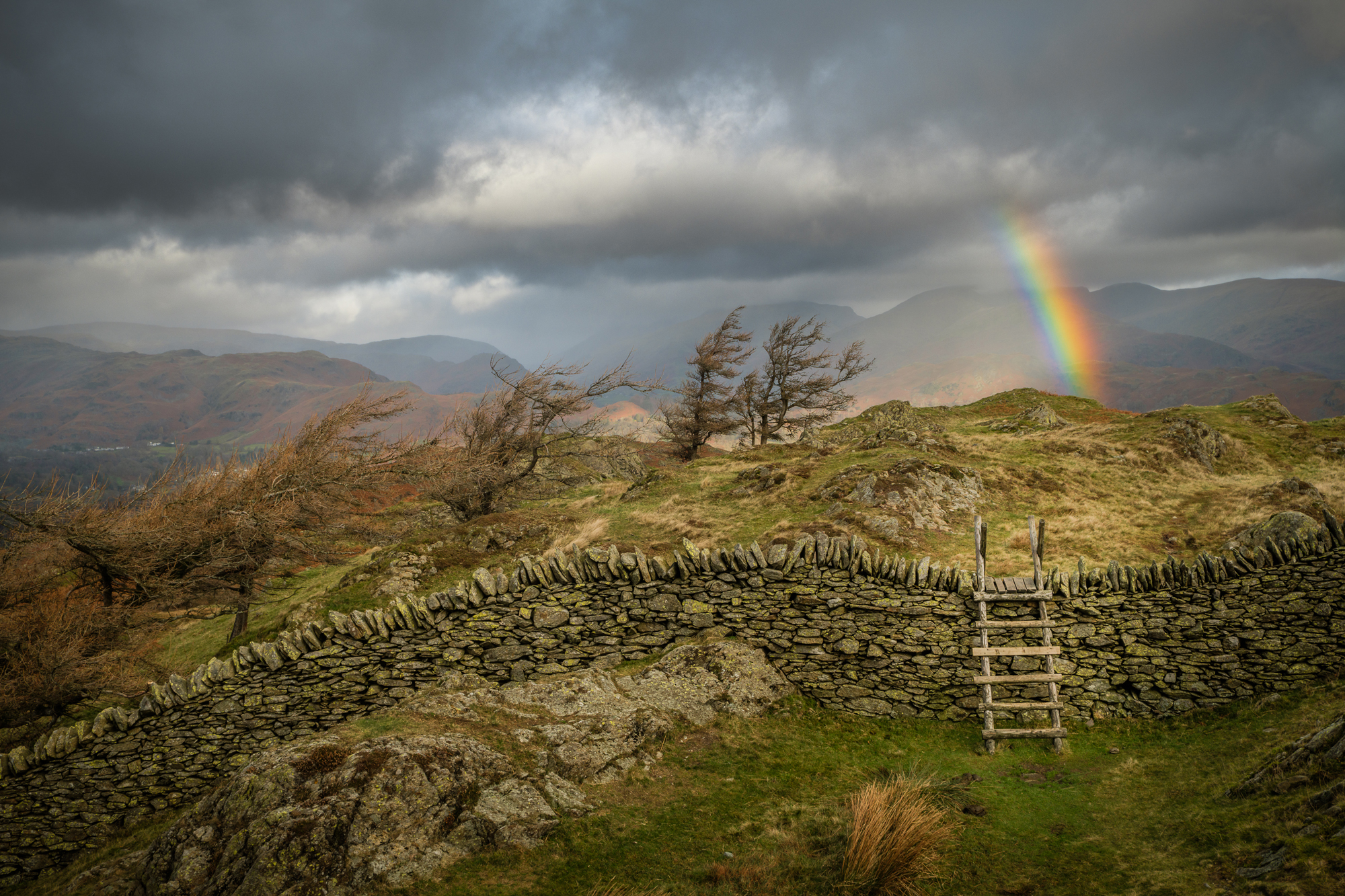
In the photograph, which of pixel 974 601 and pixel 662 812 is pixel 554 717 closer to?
pixel 662 812

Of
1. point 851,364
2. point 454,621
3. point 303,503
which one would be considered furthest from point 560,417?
point 851,364

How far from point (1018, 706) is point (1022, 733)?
0.38 m

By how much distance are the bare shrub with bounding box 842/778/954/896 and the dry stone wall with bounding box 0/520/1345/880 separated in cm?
400

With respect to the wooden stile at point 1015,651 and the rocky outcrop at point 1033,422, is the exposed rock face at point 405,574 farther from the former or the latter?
the rocky outcrop at point 1033,422

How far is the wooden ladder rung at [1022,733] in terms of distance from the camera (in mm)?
8570

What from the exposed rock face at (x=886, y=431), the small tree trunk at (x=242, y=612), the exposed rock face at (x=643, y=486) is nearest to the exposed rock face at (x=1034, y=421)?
the exposed rock face at (x=886, y=431)

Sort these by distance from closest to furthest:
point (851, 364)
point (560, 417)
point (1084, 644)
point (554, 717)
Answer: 1. point (554, 717)
2. point (1084, 644)
3. point (560, 417)
4. point (851, 364)

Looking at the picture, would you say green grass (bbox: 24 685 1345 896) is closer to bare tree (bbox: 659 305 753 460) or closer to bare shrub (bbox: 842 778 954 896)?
bare shrub (bbox: 842 778 954 896)

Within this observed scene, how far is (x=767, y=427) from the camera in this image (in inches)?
1714

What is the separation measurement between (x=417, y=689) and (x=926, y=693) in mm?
8668

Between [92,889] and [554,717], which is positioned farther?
[554,717]

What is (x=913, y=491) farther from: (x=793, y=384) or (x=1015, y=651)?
(x=793, y=384)

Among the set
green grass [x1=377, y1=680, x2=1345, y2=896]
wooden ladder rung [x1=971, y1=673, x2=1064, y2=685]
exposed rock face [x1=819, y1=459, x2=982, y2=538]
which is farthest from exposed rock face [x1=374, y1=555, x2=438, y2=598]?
wooden ladder rung [x1=971, y1=673, x2=1064, y2=685]

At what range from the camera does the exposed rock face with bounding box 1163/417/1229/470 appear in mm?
24062
